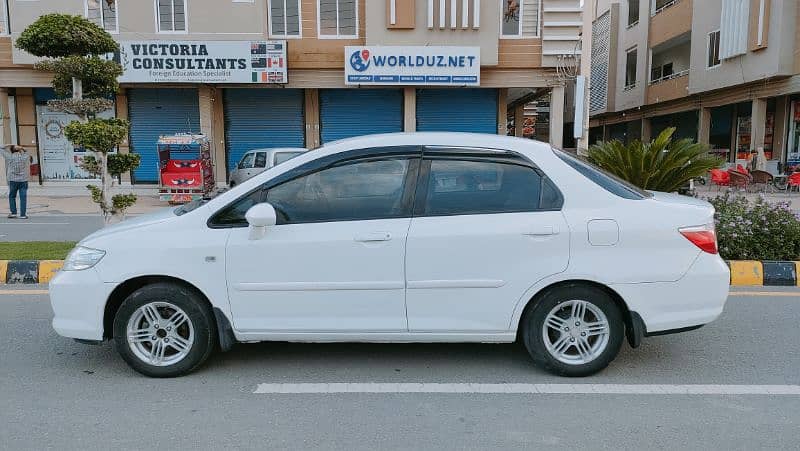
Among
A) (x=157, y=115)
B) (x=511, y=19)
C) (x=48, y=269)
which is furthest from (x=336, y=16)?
(x=48, y=269)

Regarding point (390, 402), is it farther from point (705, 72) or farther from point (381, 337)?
point (705, 72)

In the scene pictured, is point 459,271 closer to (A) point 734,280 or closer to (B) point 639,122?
(A) point 734,280

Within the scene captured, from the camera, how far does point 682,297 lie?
410 centimetres

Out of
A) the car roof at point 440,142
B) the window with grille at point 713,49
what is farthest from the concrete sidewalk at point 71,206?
the window with grille at point 713,49

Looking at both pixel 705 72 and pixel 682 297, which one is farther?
pixel 705 72

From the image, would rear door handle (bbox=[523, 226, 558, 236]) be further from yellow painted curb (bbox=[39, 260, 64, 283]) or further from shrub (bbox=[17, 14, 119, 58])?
shrub (bbox=[17, 14, 119, 58])

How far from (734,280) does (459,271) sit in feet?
15.4

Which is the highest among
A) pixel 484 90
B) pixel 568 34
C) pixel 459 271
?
pixel 568 34

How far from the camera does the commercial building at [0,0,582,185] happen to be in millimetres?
18031

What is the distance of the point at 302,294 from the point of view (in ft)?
13.4

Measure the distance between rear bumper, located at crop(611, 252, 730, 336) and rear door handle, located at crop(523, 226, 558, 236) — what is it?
1.84 feet

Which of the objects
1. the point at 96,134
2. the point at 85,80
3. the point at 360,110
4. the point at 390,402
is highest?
the point at 360,110

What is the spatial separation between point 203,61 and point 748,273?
15802mm

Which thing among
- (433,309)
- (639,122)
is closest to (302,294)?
(433,309)
